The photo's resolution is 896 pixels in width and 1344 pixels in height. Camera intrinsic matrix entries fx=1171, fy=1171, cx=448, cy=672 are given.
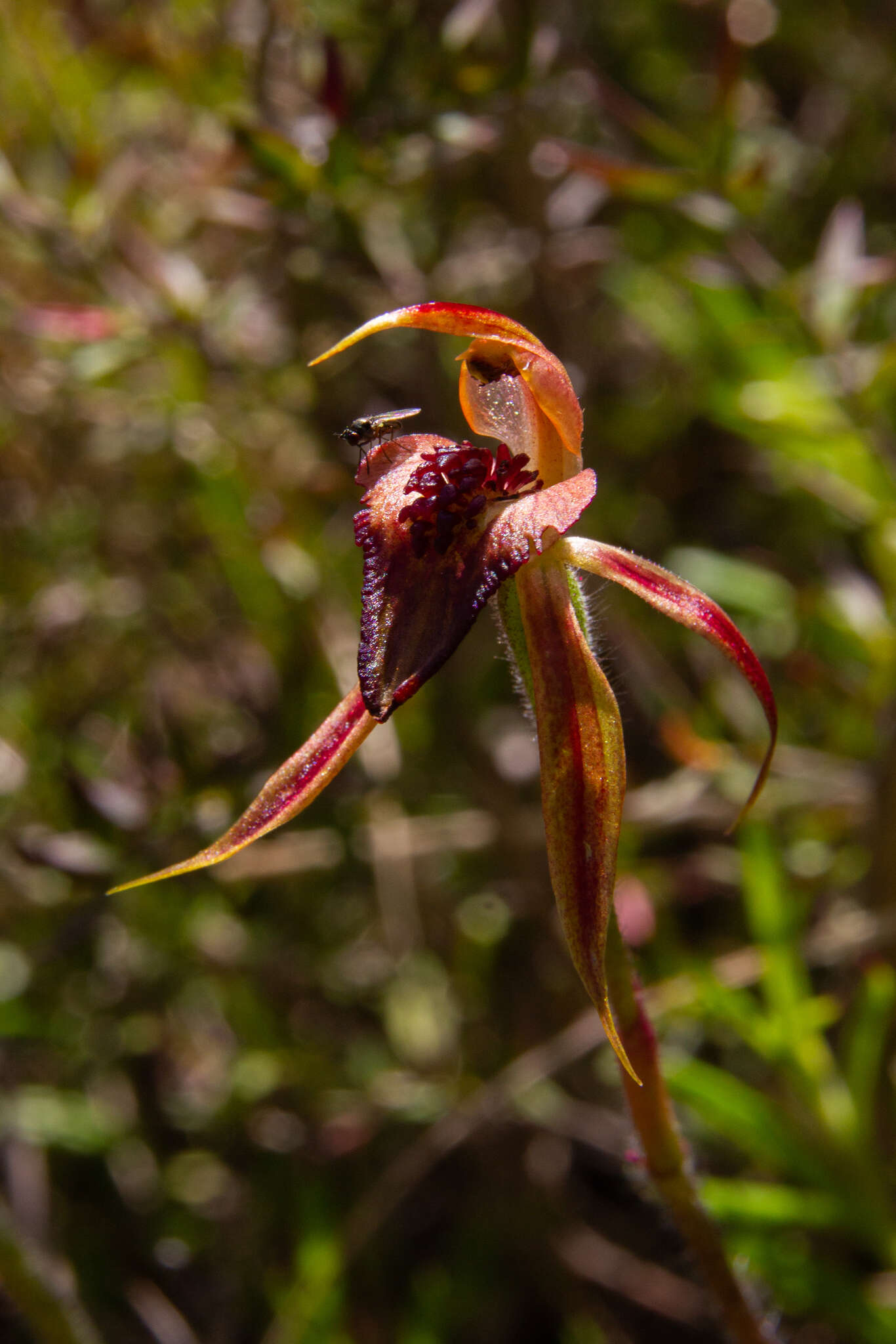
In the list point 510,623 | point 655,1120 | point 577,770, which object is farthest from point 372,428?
point 655,1120

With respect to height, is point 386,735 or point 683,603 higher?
point 683,603

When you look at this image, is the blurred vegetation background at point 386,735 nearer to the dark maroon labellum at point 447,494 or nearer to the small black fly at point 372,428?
the small black fly at point 372,428

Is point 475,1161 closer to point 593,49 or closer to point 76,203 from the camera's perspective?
point 76,203

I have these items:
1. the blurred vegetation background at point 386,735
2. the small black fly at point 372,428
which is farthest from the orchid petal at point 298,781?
the blurred vegetation background at point 386,735

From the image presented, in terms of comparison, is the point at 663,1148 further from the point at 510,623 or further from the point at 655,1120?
the point at 510,623

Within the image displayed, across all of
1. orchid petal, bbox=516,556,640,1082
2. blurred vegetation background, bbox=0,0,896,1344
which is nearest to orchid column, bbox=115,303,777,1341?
orchid petal, bbox=516,556,640,1082

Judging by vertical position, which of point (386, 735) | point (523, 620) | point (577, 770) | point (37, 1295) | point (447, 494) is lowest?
point (37, 1295)

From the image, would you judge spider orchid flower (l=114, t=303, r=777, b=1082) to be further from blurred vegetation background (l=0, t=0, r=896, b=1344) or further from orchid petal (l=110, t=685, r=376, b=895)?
blurred vegetation background (l=0, t=0, r=896, b=1344)

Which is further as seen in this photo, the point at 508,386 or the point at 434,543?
the point at 508,386
